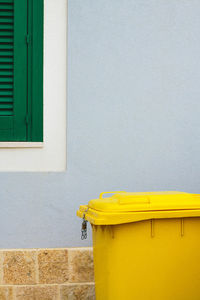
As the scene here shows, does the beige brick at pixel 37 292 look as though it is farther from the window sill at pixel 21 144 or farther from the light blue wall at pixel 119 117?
the window sill at pixel 21 144

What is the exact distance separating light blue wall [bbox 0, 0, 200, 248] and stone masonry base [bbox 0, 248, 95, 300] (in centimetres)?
10

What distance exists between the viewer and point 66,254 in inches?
189

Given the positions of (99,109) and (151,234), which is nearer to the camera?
(151,234)

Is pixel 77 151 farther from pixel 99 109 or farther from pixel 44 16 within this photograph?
pixel 44 16

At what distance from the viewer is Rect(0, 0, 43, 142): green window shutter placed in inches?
194

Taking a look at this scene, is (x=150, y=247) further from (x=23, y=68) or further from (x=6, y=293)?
(x=23, y=68)

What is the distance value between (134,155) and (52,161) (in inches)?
30.1

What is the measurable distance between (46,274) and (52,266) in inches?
3.5

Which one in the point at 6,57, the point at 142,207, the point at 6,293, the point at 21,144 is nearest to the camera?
the point at 142,207

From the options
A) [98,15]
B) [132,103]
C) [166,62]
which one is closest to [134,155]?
[132,103]

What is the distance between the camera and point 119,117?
16.1ft

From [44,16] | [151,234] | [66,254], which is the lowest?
[66,254]

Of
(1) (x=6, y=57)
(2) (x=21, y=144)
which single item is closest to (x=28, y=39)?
(1) (x=6, y=57)

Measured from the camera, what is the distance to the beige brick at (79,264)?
4.80m
